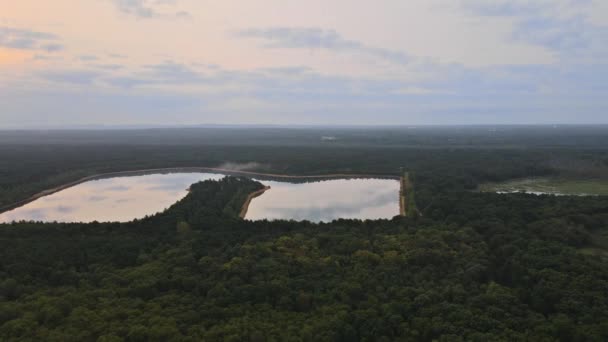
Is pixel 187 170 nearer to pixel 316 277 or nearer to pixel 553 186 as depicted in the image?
pixel 553 186

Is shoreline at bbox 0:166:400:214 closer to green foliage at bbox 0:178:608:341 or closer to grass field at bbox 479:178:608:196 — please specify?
grass field at bbox 479:178:608:196

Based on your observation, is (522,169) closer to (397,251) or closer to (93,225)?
(397,251)

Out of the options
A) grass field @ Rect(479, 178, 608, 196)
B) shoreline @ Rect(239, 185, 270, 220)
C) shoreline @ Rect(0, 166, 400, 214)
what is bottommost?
shoreline @ Rect(239, 185, 270, 220)

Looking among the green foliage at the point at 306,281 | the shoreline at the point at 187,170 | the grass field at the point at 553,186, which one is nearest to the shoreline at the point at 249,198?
the green foliage at the point at 306,281

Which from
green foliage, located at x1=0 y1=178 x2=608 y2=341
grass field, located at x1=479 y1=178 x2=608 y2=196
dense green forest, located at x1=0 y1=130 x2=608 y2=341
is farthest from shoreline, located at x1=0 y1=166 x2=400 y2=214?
dense green forest, located at x1=0 y1=130 x2=608 y2=341

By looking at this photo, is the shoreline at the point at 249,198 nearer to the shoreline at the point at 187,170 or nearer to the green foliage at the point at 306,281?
the green foliage at the point at 306,281

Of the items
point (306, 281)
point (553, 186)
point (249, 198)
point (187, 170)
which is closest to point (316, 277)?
point (306, 281)
